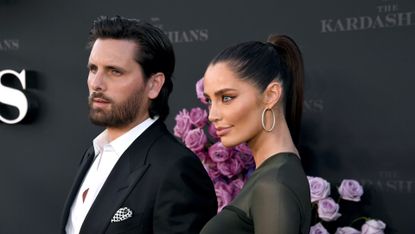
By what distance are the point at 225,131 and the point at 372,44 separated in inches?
74.4

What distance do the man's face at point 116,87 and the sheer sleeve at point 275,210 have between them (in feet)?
2.45

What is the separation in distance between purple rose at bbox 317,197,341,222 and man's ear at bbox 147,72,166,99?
1121 millimetres

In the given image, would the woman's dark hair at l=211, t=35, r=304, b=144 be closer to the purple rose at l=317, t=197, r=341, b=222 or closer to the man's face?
the man's face

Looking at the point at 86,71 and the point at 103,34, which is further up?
the point at 103,34

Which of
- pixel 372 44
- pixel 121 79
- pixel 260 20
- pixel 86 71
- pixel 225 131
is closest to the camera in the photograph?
pixel 225 131

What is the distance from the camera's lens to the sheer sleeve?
161 cm

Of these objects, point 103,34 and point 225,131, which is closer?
point 225,131

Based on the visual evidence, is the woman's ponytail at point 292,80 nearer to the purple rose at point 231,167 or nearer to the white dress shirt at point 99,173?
the white dress shirt at point 99,173

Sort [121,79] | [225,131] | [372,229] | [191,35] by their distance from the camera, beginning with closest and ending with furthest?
1. [225,131]
2. [121,79]
3. [372,229]
4. [191,35]

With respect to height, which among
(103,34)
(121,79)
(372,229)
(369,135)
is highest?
(103,34)

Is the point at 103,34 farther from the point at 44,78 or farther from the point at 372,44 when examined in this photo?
the point at 44,78

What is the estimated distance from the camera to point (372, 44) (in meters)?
3.46

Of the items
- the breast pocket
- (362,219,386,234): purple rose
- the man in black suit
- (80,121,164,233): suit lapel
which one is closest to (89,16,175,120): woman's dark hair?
the man in black suit

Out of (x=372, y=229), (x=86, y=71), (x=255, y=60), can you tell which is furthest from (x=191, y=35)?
(x=255, y=60)
